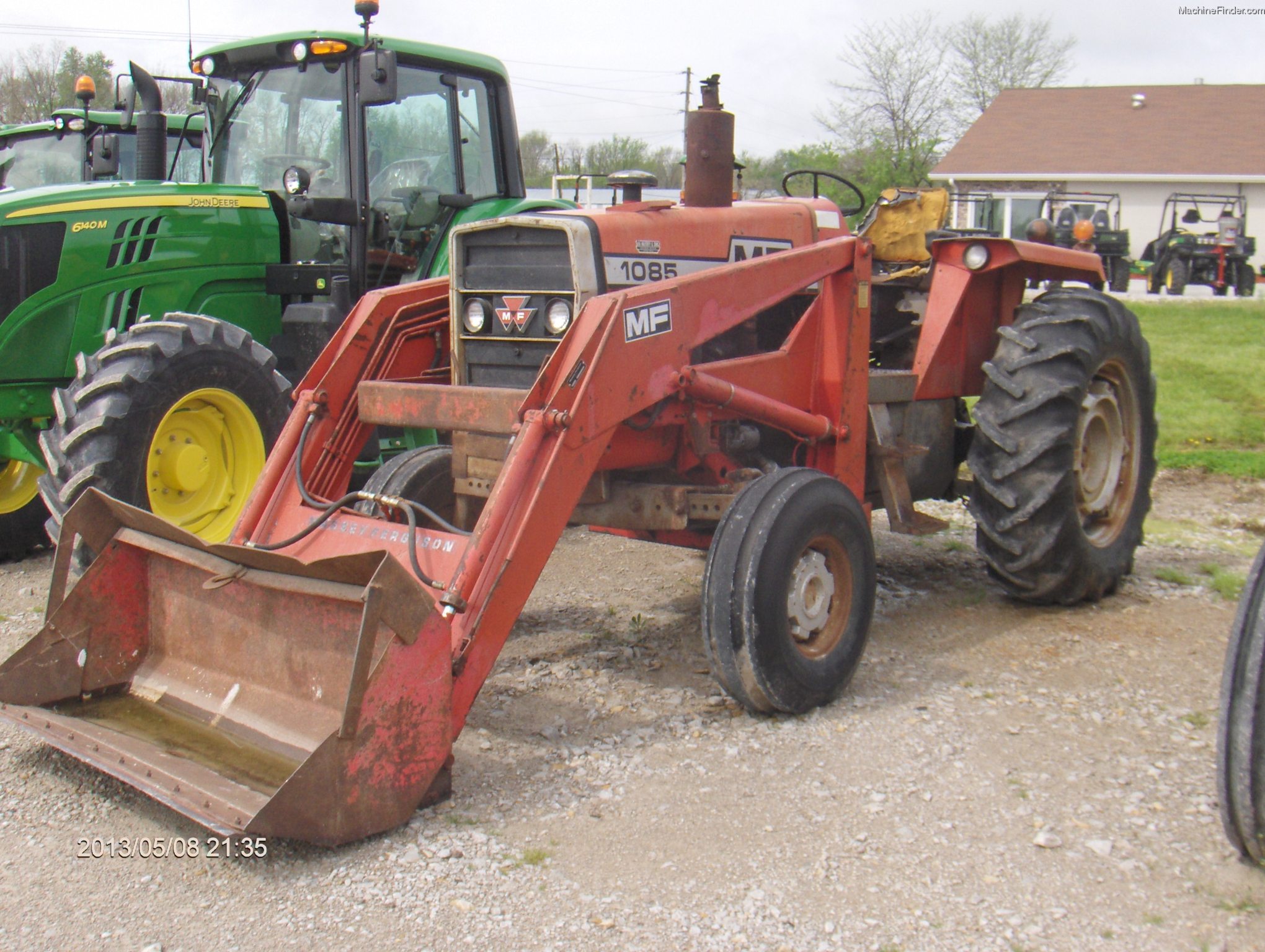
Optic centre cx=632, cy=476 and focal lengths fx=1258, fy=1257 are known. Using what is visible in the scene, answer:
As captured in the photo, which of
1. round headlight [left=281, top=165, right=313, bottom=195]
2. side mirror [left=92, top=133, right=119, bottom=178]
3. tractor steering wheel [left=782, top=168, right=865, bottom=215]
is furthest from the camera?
side mirror [left=92, top=133, right=119, bottom=178]

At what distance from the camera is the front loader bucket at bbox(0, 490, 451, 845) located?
10.5 ft

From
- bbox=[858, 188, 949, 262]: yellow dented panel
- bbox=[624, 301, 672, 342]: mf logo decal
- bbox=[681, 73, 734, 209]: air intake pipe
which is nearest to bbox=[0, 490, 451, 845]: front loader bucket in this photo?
bbox=[624, 301, 672, 342]: mf logo decal

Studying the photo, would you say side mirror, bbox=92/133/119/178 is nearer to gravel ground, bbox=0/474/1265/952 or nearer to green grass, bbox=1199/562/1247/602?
gravel ground, bbox=0/474/1265/952

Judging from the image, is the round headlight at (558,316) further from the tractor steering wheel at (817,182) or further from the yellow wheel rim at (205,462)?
the yellow wheel rim at (205,462)

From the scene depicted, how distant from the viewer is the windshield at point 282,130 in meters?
6.82

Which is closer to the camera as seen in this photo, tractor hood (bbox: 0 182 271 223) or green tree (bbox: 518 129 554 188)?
tractor hood (bbox: 0 182 271 223)

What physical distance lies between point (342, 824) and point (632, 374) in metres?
1.67

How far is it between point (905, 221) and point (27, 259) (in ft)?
14.2

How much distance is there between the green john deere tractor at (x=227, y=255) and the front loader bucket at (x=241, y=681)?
58.7 inches

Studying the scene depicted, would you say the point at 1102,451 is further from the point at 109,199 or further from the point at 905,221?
the point at 109,199

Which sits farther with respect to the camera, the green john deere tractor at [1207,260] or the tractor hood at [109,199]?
the green john deere tractor at [1207,260]

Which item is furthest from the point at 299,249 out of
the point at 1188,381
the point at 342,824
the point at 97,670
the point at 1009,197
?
the point at 1009,197

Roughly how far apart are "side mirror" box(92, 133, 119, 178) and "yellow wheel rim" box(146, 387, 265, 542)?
307 cm

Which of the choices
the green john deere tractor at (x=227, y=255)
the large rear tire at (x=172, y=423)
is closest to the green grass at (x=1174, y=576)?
the green john deere tractor at (x=227, y=255)
